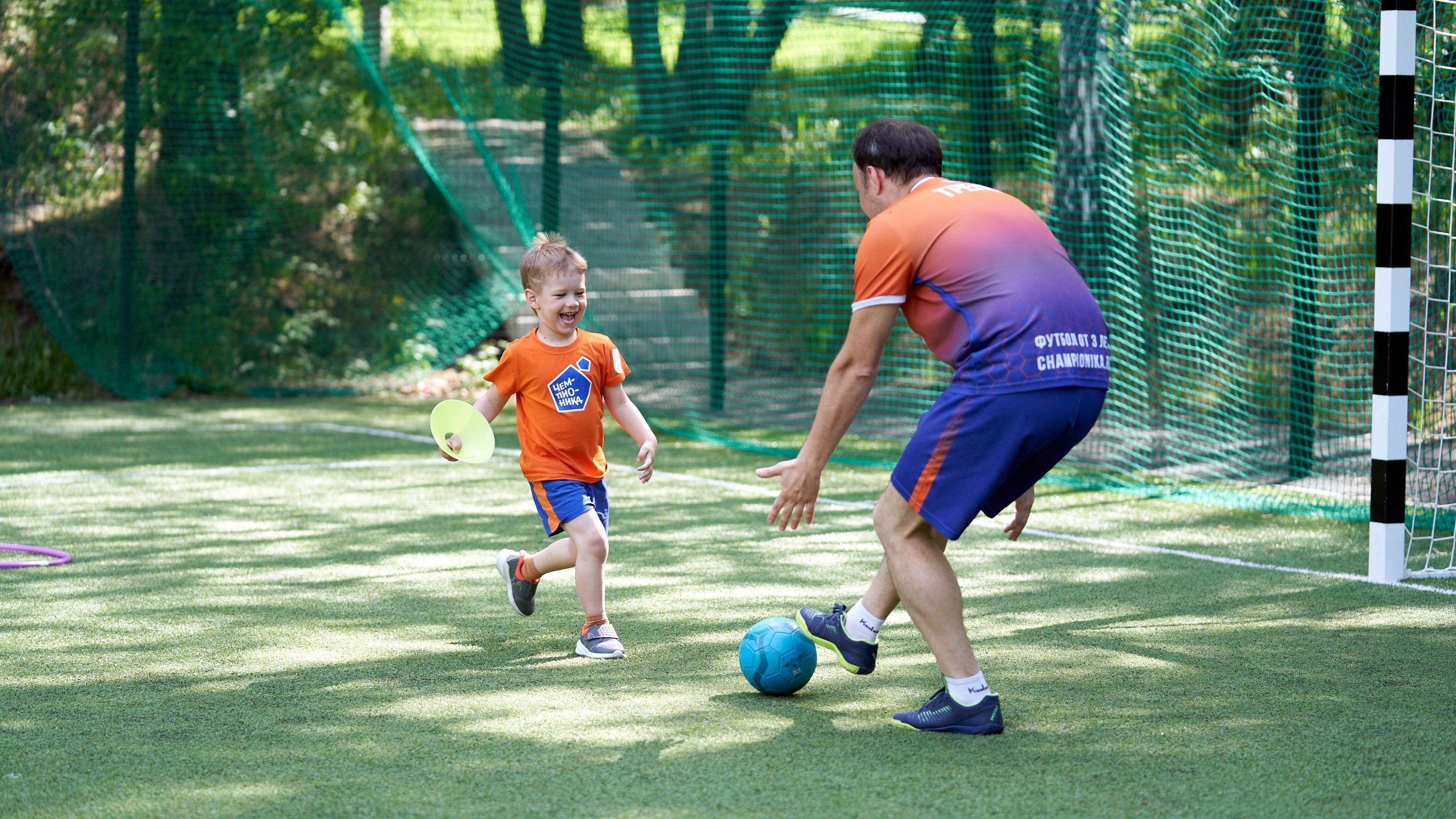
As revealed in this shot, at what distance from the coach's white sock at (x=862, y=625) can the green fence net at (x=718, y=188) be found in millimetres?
3917

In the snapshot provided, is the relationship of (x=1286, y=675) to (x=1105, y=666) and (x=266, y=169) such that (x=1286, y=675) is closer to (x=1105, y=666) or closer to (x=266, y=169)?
(x=1105, y=666)

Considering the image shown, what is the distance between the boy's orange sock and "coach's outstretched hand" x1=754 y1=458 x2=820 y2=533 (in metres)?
1.45

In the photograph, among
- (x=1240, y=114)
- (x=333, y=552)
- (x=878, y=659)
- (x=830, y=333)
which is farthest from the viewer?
(x=830, y=333)

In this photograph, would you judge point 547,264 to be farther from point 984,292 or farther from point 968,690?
point 968,690

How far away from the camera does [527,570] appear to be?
480cm

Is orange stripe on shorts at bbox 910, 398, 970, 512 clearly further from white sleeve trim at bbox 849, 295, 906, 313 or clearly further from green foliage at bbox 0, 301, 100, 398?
green foliage at bbox 0, 301, 100, 398

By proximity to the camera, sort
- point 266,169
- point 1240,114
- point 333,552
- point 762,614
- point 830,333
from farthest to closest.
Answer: point 266,169 < point 830,333 < point 1240,114 < point 333,552 < point 762,614

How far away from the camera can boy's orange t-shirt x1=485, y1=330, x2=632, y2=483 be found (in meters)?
4.65

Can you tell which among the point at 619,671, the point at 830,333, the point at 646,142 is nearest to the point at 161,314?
the point at 646,142

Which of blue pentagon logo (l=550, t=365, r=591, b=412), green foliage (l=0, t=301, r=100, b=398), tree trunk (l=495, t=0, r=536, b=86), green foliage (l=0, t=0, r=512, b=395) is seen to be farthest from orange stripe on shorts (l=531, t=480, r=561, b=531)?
green foliage (l=0, t=301, r=100, b=398)

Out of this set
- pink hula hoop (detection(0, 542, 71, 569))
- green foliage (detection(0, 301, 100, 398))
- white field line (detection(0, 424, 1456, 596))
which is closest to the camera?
pink hula hoop (detection(0, 542, 71, 569))

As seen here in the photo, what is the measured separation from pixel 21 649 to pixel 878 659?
8.82ft

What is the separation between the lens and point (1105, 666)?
430 cm

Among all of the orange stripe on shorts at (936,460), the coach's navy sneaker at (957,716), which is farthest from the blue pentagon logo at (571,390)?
the coach's navy sneaker at (957,716)
